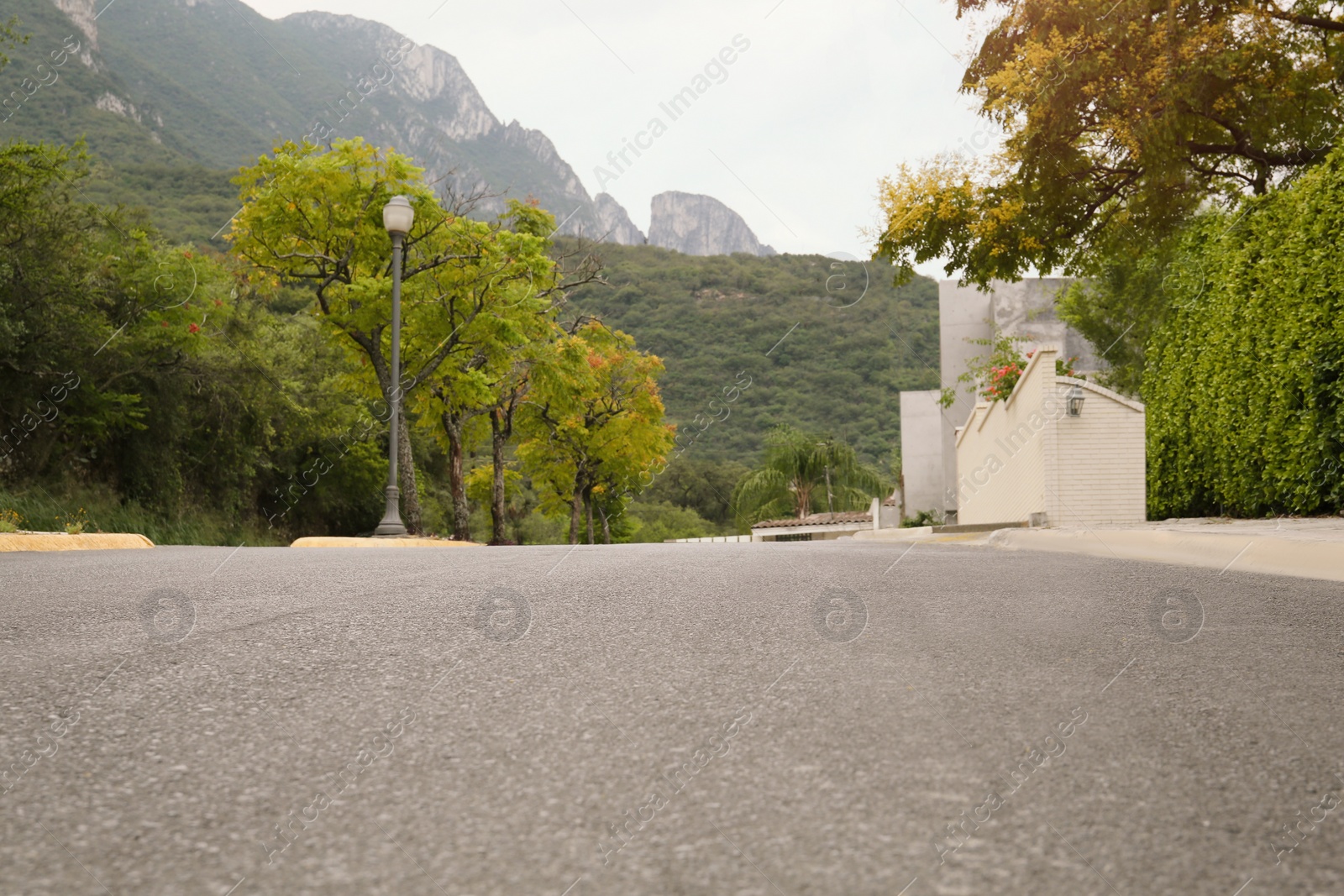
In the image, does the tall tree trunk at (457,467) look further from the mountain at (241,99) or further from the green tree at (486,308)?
the mountain at (241,99)

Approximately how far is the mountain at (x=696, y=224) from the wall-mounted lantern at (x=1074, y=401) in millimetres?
122439

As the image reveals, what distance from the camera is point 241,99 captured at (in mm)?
86500

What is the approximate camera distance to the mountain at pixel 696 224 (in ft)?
444

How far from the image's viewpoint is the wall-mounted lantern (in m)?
12.5

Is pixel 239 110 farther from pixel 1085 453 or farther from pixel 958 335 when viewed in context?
pixel 1085 453

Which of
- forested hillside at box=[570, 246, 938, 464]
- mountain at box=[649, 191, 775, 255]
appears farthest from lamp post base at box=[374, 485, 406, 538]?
mountain at box=[649, 191, 775, 255]

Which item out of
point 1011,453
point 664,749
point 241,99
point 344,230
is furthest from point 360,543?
point 241,99

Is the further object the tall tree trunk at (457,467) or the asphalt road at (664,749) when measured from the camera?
the tall tree trunk at (457,467)

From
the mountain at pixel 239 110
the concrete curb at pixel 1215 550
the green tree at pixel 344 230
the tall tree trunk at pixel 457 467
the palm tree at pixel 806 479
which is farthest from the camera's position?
the palm tree at pixel 806 479

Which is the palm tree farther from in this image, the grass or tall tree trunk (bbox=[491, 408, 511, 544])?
the grass

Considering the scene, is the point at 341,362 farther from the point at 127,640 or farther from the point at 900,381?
the point at 127,640

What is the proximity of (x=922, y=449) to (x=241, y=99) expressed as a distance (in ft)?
260

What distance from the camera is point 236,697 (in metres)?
2.96

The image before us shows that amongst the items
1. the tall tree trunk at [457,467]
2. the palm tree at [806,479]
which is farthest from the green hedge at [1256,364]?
the palm tree at [806,479]
